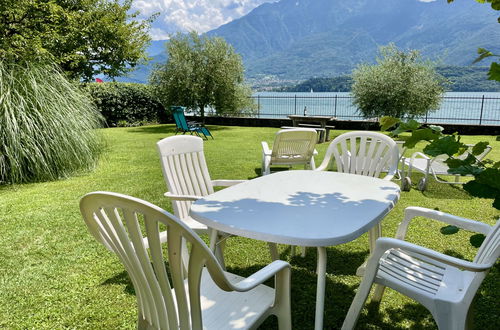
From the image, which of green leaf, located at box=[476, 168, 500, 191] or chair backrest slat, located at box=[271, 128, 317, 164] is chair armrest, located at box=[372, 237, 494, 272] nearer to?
green leaf, located at box=[476, 168, 500, 191]

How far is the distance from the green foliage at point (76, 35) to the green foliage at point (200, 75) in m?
1.96

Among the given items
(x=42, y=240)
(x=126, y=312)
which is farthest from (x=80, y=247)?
Answer: (x=126, y=312)

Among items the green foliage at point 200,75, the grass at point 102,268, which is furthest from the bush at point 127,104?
the grass at point 102,268

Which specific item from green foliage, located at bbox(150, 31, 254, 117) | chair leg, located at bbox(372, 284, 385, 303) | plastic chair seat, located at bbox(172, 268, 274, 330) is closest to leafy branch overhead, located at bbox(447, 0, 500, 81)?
plastic chair seat, located at bbox(172, 268, 274, 330)

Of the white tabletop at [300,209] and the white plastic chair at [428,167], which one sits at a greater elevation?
the white tabletop at [300,209]

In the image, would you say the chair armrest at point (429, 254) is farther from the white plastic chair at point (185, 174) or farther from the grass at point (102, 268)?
the white plastic chair at point (185, 174)

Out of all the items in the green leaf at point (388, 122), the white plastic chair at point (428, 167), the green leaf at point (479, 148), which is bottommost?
the white plastic chair at point (428, 167)

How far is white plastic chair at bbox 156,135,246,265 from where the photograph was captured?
2482mm

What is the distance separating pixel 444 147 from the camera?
47.2 inches

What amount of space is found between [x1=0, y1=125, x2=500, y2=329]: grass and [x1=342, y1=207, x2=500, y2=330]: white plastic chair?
47 cm

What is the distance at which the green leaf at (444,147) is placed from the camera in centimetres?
118

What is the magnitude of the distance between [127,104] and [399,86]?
12023 mm

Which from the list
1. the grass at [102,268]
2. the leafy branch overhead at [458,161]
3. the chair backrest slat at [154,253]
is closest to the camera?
the chair backrest slat at [154,253]

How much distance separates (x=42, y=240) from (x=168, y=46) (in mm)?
13122
